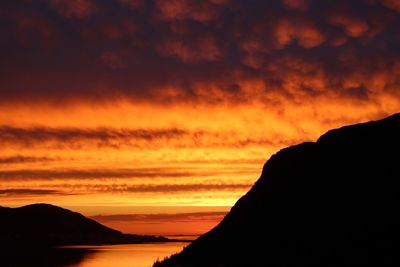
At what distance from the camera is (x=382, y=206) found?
51094 mm

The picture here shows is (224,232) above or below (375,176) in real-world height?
below

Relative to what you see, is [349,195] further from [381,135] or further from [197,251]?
[197,251]

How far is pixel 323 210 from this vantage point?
2237 inches

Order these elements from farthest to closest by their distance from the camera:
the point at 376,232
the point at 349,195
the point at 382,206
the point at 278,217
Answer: the point at 278,217 < the point at 349,195 < the point at 382,206 < the point at 376,232

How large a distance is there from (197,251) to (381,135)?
24425 millimetres

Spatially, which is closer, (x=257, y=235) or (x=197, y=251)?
(x=257, y=235)

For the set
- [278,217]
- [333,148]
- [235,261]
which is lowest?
[235,261]

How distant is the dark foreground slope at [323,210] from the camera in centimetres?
4809

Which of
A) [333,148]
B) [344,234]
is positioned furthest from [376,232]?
[333,148]

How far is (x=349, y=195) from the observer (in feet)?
185

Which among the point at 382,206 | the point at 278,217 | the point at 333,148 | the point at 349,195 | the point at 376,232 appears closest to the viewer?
the point at 376,232

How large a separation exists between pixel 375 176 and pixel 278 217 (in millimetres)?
11084

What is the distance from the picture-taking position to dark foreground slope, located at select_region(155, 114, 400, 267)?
48094 millimetres

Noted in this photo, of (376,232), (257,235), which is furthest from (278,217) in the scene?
(376,232)
